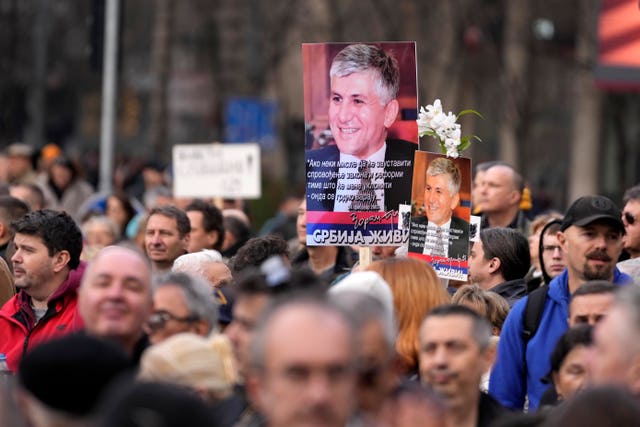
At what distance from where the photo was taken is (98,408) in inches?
230

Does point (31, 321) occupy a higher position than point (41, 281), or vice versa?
point (41, 281)

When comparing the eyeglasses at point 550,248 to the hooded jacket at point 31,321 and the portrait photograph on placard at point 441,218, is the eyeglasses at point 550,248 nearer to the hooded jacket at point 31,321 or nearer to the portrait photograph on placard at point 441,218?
the portrait photograph on placard at point 441,218

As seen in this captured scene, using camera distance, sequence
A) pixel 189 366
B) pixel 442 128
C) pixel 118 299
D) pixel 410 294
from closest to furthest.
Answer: pixel 189 366
pixel 118 299
pixel 410 294
pixel 442 128

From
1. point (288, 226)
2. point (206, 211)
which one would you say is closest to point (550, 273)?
point (206, 211)

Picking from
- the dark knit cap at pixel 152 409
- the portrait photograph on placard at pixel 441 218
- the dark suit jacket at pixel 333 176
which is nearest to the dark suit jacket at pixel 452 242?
the portrait photograph on placard at pixel 441 218

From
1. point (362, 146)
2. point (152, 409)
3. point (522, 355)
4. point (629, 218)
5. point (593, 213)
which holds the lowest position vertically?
point (522, 355)

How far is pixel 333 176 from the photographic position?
998 cm

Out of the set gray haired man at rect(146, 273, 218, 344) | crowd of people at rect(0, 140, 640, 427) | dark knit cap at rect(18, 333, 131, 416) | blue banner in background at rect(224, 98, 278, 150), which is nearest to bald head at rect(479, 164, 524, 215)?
crowd of people at rect(0, 140, 640, 427)

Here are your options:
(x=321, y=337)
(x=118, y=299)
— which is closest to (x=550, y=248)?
(x=118, y=299)

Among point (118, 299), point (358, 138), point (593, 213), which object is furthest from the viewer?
point (358, 138)

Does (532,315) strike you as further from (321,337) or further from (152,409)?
(152,409)

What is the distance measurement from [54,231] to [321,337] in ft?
15.8

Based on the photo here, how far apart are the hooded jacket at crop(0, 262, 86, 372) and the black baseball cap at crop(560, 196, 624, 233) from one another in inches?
106

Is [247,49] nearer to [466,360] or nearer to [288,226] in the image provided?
[288,226]
